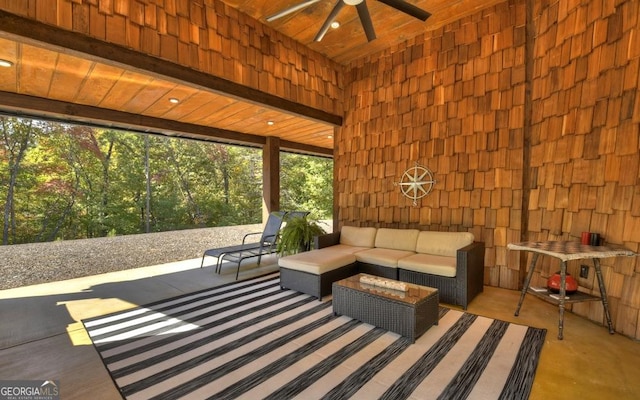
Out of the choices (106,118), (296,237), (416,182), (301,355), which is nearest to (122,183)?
(106,118)

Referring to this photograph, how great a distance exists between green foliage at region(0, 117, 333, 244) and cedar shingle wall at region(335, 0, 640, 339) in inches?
251

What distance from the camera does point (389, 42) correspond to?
4.30 meters

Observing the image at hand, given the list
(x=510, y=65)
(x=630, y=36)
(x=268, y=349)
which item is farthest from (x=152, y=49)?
(x=630, y=36)

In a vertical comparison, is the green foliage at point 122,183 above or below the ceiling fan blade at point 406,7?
below

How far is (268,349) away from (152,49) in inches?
119

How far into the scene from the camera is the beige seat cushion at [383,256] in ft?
11.3

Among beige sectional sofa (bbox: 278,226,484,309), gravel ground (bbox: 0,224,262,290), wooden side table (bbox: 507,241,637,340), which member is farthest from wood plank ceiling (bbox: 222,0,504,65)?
gravel ground (bbox: 0,224,262,290)

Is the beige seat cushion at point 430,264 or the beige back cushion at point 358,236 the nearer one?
the beige seat cushion at point 430,264

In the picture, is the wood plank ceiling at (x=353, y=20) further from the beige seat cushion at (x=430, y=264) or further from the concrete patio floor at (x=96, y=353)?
the concrete patio floor at (x=96, y=353)

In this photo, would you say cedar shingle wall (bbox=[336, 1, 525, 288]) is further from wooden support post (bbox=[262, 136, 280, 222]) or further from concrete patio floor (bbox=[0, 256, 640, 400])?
wooden support post (bbox=[262, 136, 280, 222])

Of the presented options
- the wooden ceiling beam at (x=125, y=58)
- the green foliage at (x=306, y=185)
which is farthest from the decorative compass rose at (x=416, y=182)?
the green foliage at (x=306, y=185)

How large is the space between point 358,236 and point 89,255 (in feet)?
16.3

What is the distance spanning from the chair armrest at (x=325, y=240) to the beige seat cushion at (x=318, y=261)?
49cm

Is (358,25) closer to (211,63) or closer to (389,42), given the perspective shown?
(389,42)
